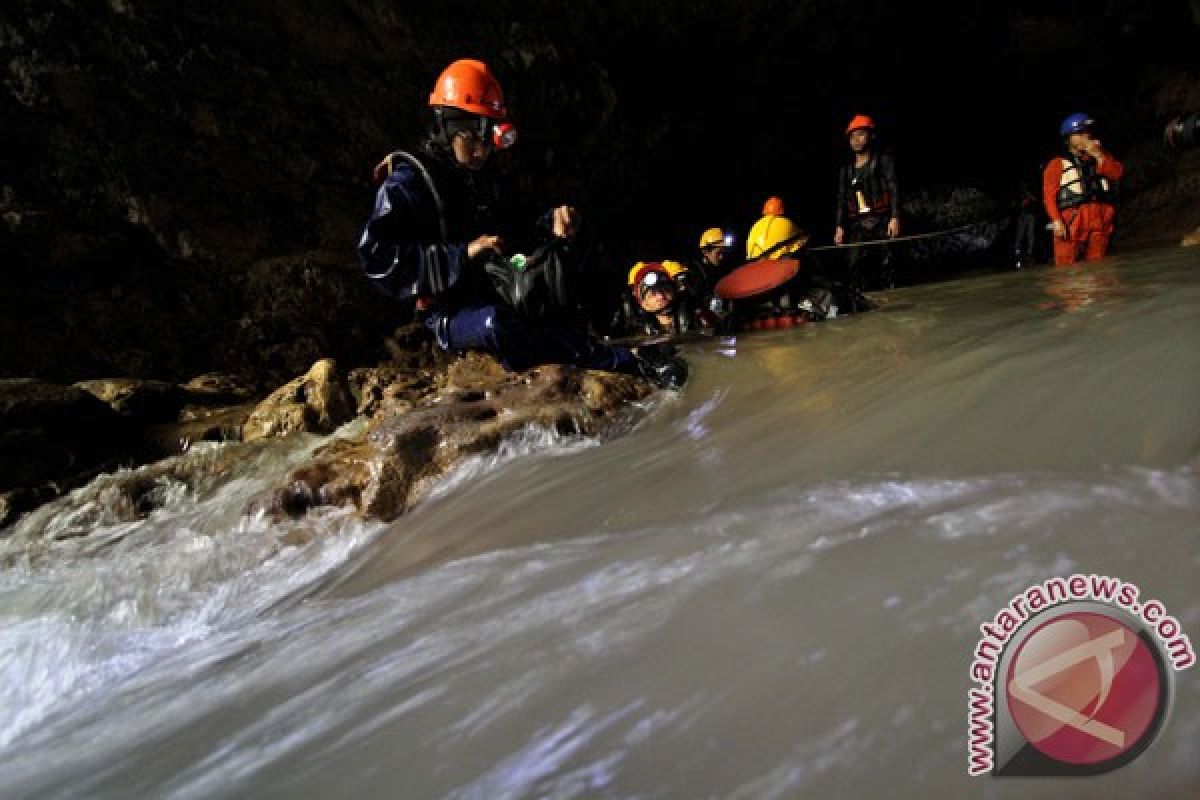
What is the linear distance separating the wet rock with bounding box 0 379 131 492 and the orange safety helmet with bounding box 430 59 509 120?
3.05 metres

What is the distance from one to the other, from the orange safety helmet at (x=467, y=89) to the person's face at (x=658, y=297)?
292cm

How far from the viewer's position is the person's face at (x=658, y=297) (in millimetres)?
5840

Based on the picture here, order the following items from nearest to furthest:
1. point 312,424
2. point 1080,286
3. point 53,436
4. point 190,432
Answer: point 53,436, point 312,424, point 190,432, point 1080,286

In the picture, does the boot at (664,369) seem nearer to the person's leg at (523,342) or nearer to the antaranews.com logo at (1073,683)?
the person's leg at (523,342)

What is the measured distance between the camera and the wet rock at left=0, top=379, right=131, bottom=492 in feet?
11.3

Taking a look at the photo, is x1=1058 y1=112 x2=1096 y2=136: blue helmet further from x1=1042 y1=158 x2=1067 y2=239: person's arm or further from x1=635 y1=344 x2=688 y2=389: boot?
x1=635 y1=344 x2=688 y2=389: boot

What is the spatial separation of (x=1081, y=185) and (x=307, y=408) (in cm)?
772

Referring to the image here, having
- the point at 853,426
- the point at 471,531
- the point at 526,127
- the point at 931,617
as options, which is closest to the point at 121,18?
the point at 526,127

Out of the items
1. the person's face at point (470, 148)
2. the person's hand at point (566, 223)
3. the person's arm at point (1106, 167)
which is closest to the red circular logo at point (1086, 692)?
the person's hand at point (566, 223)

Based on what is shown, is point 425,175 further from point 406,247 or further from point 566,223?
point 566,223

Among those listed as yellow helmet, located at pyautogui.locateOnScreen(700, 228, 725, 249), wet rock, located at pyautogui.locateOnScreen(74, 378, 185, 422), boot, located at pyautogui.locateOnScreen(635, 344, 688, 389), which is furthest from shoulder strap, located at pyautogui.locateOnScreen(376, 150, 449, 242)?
yellow helmet, located at pyautogui.locateOnScreen(700, 228, 725, 249)

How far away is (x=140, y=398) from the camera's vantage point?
442 centimetres

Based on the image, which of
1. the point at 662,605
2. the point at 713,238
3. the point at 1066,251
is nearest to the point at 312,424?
the point at 662,605

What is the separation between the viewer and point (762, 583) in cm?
119
